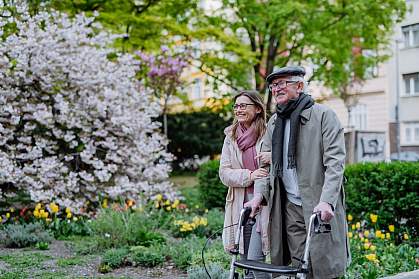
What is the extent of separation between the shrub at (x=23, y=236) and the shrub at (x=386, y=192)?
4.73m

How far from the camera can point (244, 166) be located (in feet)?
16.3

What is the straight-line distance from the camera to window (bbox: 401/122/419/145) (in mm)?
35606

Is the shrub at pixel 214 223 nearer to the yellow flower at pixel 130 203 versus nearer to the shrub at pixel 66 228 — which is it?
the yellow flower at pixel 130 203

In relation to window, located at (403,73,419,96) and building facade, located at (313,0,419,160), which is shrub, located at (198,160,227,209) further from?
window, located at (403,73,419,96)

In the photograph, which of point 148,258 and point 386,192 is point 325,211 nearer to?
point 148,258

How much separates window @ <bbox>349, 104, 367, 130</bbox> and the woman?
3358cm

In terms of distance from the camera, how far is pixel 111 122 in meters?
10.8

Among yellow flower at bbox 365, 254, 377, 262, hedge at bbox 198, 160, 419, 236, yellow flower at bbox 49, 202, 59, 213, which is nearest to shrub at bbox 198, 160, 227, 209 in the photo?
hedge at bbox 198, 160, 419, 236

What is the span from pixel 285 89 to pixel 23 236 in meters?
5.26

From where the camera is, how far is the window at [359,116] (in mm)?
37469

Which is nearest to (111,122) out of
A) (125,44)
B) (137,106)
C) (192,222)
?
(137,106)

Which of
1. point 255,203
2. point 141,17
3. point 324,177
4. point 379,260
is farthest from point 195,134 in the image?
point 324,177

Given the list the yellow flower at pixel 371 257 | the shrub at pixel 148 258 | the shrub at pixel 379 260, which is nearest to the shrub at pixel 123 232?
the shrub at pixel 148 258

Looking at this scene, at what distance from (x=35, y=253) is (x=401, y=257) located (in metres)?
4.61
